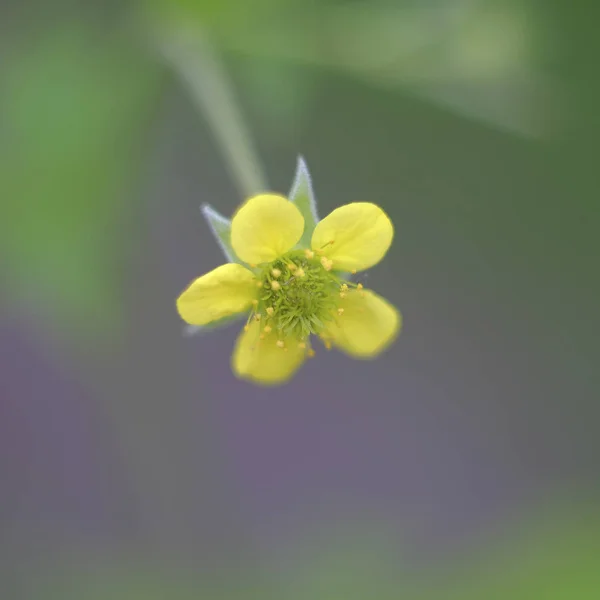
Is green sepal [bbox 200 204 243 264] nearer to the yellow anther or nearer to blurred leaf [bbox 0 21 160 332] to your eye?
the yellow anther

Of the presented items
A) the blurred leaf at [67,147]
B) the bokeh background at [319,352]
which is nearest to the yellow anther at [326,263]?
the bokeh background at [319,352]

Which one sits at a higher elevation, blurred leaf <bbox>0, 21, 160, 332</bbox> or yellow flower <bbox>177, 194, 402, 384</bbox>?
blurred leaf <bbox>0, 21, 160, 332</bbox>

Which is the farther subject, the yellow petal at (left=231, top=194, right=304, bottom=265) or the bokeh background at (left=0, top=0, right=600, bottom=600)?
the bokeh background at (left=0, top=0, right=600, bottom=600)

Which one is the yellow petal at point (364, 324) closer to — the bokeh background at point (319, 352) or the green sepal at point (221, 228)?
the green sepal at point (221, 228)

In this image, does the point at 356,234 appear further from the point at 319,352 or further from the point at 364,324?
the point at 319,352

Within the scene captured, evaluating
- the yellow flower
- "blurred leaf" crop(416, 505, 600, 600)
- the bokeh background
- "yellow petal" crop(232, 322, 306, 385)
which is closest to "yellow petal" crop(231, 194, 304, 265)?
the yellow flower

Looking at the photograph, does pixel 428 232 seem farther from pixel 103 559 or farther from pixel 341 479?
pixel 103 559
